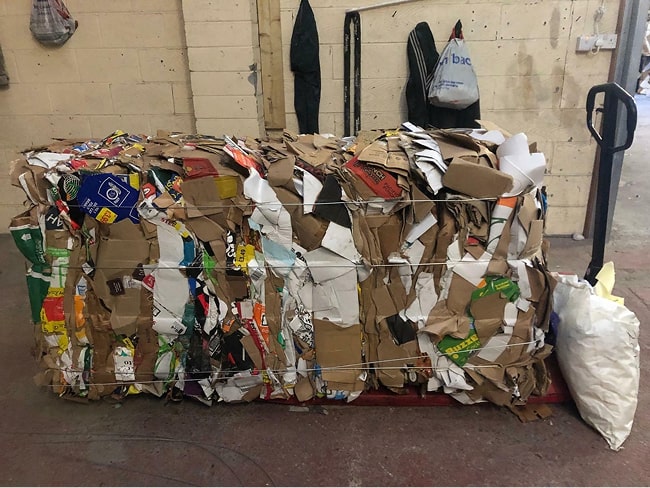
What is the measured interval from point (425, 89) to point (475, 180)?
184 cm

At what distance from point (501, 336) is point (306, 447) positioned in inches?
34.4

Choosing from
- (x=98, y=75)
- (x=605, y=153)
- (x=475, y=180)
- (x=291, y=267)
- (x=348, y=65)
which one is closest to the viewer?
(x=475, y=180)

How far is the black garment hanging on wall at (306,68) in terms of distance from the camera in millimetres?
3391

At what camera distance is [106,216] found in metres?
1.85

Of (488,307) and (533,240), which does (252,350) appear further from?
(533,240)

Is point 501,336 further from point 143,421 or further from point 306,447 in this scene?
point 143,421

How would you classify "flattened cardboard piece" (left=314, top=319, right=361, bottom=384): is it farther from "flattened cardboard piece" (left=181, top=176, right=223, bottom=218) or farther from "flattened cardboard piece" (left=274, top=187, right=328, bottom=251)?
"flattened cardboard piece" (left=181, top=176, right=223, bottom=218)

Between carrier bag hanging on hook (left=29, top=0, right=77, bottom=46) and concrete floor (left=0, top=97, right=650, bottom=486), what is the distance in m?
2.61

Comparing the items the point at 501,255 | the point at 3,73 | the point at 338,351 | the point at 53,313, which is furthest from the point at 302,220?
the point at 3,73

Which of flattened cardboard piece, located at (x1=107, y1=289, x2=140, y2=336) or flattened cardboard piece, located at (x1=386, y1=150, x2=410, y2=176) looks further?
flattened cardboard piece, located at (x1=107, y1=289, x2=140, y2=336)

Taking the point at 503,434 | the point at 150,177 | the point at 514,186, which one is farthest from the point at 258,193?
Answer: the point at 503,434

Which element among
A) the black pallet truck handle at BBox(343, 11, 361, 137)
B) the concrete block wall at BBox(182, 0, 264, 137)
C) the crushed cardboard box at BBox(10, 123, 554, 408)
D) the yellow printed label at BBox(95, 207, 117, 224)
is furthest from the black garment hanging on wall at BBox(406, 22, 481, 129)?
the yellow printed label at BBox(95, 207, 117, 224)

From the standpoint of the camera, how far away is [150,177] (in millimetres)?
1843

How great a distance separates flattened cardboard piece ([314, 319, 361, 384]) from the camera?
6.32 ft
